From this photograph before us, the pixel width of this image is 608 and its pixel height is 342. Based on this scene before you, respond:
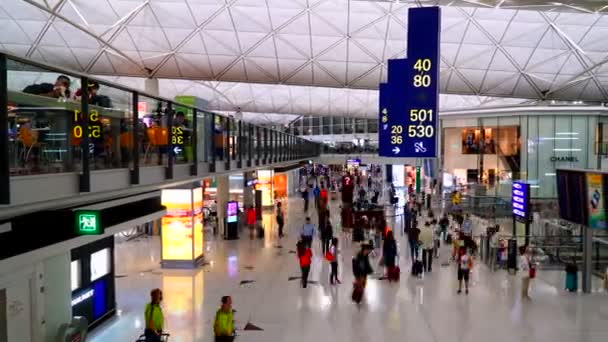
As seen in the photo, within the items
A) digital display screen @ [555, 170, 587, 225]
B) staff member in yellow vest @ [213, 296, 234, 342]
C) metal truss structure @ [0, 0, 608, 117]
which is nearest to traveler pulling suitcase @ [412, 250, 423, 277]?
digital display screen @ [555, 170, 587, 225]

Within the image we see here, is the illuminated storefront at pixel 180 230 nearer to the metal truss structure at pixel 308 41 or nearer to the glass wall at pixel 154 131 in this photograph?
the glass wall at pixel 154 131

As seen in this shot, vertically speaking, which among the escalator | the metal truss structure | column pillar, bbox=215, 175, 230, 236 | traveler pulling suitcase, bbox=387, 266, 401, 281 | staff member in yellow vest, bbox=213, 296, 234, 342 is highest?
the metal truss structure

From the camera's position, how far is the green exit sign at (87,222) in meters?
7.21

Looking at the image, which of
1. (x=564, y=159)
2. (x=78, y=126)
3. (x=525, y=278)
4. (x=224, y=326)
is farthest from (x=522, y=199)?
(x=78, y=126)

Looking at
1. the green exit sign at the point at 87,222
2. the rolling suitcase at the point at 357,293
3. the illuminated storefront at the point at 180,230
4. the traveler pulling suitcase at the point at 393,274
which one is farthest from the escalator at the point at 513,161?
the green exit sign at the point at 87,222

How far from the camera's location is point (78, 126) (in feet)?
22.6

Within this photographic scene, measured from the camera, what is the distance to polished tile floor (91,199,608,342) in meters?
12.6

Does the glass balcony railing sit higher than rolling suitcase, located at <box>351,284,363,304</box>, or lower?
higher

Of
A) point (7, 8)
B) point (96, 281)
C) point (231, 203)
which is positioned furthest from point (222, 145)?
point (7, 8)

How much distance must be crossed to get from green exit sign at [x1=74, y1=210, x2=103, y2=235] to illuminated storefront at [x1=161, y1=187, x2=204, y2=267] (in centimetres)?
1277

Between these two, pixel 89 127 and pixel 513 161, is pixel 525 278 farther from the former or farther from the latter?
pixel 513 161

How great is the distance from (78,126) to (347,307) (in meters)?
9.80

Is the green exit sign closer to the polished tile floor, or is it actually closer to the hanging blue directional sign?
the polished tile floor

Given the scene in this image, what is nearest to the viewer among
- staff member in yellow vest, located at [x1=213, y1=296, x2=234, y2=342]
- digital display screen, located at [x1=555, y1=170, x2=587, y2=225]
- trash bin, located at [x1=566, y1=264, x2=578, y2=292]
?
staff member in yellow vest, located at [x1=213, y1=296, x2=234, y2=342]
